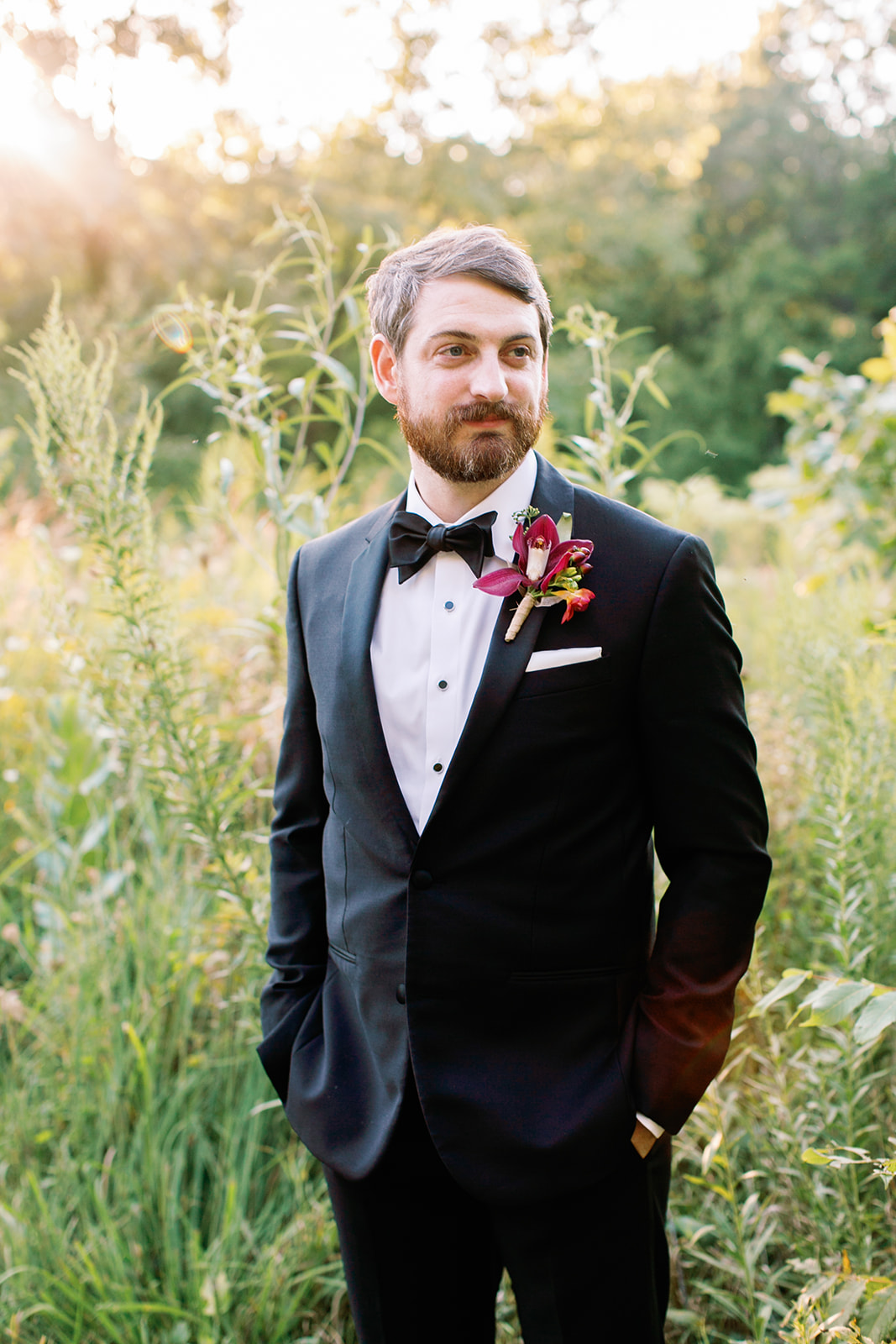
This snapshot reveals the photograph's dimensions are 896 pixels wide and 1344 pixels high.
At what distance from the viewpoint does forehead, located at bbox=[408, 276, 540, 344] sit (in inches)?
56.7

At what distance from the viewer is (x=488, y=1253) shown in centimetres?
163

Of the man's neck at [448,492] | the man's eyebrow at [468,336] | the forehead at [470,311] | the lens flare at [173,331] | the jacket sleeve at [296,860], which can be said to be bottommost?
the jacket sleeve at [296,860]

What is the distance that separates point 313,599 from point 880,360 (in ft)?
9.18

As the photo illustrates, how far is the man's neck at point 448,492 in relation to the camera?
60.8 inches

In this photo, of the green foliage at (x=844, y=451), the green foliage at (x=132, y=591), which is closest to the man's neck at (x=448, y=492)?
the green foliage at (x=132, y=591)

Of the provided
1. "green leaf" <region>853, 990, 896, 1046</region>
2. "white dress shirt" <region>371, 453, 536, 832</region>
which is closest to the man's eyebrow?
"white dress shirt" <region>371, 453, 536, 832</region>

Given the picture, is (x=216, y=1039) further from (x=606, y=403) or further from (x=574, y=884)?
(x=606, y=403)

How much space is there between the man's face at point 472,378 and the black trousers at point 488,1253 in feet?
3.41

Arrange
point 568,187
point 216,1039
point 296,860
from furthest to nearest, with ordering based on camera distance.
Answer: point 568,187
point 216,1039
point 296,860

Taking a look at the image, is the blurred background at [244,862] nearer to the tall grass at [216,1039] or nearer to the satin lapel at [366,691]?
the tall grass at [216,1039]

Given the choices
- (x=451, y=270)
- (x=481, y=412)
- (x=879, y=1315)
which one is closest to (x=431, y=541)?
(x=481, y=412)

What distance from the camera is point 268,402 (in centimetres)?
218

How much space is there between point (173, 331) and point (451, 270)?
37.0 inches

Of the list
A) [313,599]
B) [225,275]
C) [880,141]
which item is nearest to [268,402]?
[313,599]
